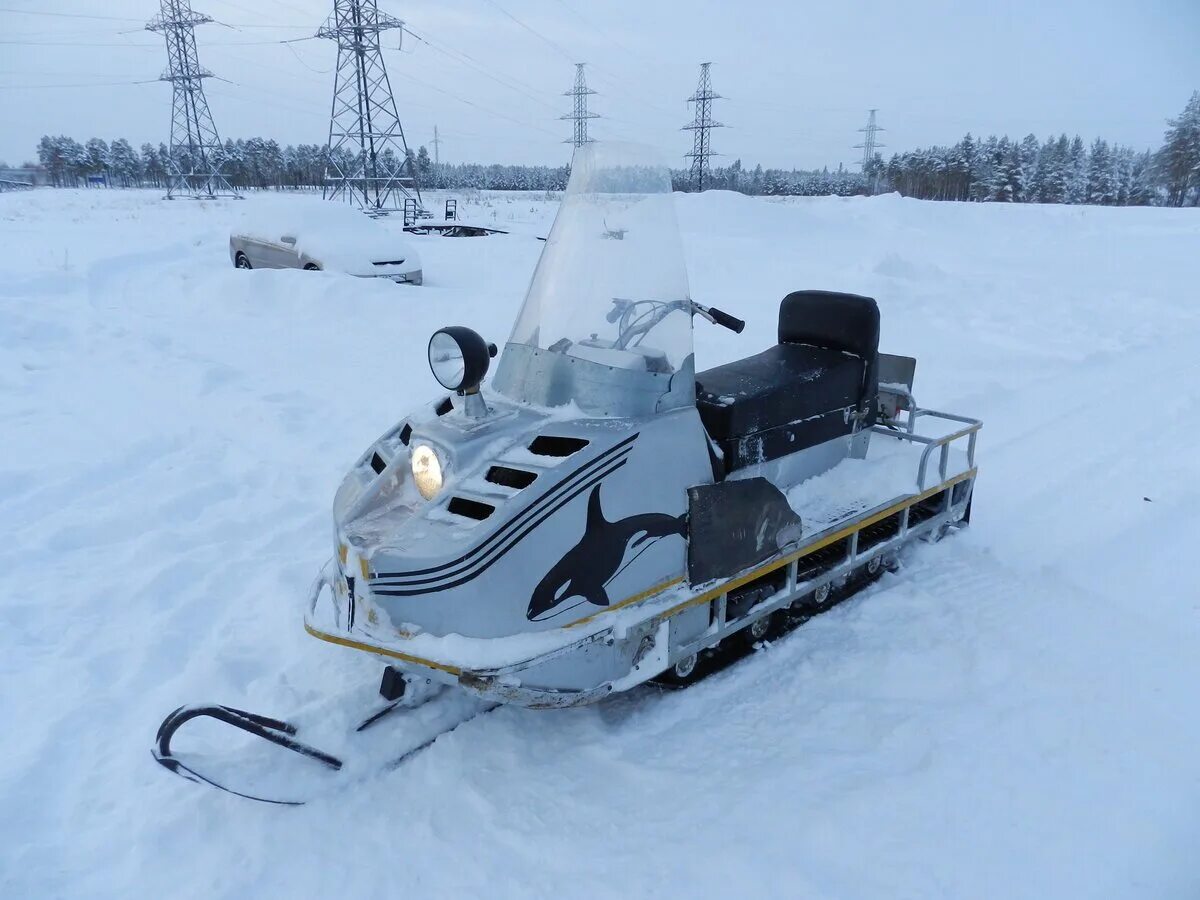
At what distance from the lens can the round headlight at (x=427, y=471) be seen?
106 inches

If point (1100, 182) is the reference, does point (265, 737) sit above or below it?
below

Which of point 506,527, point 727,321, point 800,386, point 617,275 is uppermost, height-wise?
point 617,275

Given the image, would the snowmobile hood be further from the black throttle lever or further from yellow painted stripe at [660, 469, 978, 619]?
yellow painted stripe at [660, 469, 978, 619]

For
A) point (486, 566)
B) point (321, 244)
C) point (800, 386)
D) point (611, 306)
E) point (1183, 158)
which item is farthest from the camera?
point (1183, 158)

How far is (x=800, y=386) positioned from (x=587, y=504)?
1414 mm

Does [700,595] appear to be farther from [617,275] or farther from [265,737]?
[265,737]

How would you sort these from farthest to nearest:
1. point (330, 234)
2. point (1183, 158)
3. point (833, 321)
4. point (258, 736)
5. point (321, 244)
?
point (1183, 158)
point (330, 234)
point (321, 244)
point (833, 321)
point (258, 736)

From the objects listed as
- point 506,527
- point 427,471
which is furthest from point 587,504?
point 427,471

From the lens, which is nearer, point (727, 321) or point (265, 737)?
point (265, 737)

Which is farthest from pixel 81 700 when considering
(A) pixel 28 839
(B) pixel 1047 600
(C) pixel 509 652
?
(B) pixel 1047 600

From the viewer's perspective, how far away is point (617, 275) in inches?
119

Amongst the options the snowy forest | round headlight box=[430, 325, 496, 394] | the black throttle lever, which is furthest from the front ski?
the snowy forest

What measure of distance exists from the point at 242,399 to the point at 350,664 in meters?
3.77

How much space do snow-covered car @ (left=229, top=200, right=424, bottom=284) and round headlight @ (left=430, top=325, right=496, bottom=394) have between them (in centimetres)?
789
